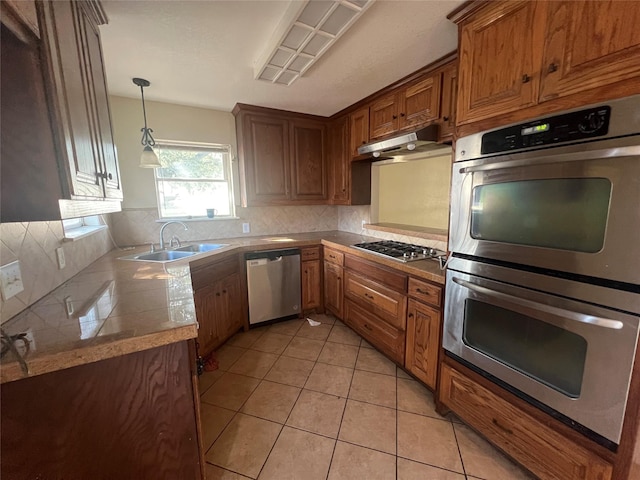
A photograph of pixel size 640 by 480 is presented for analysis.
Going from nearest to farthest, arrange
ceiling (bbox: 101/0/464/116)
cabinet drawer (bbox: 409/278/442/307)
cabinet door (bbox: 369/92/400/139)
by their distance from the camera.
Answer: ceiling (bbox: 101/0/464/116)
cabinet drawer (bbox: 409/278/442/307)
cabinet door (bbox: 369/92/400/139)

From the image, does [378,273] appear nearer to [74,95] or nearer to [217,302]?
[217,302]

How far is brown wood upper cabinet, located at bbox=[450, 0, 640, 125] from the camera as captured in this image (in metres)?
0.91

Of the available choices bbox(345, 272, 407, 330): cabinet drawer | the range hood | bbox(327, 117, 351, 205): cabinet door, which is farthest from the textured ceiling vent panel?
bbox(345, 272, 407, 330): cabinet drawer

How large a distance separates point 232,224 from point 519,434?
3.00 m

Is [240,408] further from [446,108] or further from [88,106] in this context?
[446,108]

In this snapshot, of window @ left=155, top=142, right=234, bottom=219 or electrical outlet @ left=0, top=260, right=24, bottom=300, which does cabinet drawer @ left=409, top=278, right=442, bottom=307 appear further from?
window @ left=155, top=142, right=234, bottom=219

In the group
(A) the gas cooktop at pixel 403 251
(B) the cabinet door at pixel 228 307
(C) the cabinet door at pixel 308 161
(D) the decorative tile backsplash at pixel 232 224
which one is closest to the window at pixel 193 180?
(D) the decorative tile backsplash at pixel 232 224

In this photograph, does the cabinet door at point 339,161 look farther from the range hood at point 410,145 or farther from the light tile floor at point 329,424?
the light tile floor at point 329,424

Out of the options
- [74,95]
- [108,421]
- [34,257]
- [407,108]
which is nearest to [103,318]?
[108,421]

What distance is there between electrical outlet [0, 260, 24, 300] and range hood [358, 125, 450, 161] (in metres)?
2.21

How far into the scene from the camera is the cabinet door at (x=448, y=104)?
1.79 metres

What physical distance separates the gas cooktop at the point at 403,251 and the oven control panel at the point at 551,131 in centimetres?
80

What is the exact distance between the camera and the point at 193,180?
2984 millimetres

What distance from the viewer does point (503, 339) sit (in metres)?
1.32
